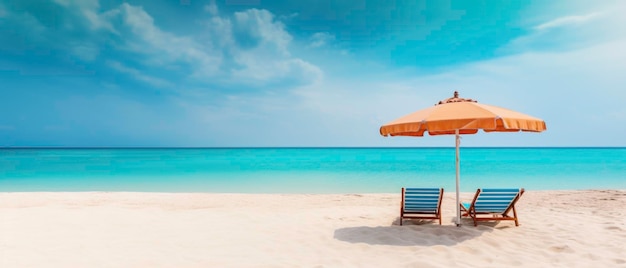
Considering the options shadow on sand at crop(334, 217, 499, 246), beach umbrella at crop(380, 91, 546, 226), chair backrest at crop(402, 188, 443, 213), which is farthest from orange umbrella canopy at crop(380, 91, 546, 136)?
shadow on sand at crop(334, 217, 499, 246)

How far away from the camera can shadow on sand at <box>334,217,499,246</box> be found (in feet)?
16.5

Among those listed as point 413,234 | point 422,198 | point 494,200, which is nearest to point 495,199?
point 494,200

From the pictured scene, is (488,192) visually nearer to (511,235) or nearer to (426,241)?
(511,235)

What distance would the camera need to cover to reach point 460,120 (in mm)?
4465

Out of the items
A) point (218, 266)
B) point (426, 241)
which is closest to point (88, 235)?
point (218, 266)

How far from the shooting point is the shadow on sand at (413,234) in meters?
5.02

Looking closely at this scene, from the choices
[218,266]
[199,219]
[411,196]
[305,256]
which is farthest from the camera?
[199,219]

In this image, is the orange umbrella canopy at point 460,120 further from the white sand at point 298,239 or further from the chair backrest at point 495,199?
the white sand at point 298,239

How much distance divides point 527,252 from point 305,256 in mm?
2666

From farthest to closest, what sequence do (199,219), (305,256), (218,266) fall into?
(199,219), (305,256), (218,266)

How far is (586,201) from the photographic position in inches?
365

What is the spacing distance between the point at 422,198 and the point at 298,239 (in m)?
2.09

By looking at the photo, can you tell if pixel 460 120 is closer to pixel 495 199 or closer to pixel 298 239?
pixel 495 199

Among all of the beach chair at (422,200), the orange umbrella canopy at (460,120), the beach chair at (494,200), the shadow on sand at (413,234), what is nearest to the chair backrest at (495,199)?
the beach chair at (494,200)
